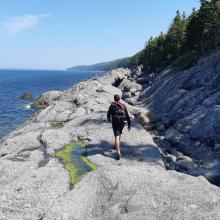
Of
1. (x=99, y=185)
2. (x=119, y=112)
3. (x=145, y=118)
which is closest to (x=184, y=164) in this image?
(x=119, y=112)

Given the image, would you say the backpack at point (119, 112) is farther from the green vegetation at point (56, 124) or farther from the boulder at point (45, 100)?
the boulder at point (45, 100)

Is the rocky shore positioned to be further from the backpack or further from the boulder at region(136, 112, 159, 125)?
the boulder at region(136, 112, 159, 125)

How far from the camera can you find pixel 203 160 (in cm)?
2233

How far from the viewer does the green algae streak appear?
17.0 meters

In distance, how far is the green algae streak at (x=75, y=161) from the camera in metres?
17.0

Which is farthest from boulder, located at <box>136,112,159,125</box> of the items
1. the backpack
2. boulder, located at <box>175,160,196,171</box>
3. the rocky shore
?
the backpack

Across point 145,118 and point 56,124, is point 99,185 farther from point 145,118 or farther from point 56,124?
point 145,118

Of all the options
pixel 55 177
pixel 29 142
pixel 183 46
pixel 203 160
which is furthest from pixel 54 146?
pixel 183 46

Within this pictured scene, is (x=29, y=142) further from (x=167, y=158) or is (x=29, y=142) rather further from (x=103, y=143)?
(x=167, y=158)

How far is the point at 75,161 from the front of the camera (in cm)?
1912

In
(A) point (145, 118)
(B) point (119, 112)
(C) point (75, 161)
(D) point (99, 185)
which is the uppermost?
(B) point (119, 112)

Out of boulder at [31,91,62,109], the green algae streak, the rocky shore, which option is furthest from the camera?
boulder at [31,91,62,109]

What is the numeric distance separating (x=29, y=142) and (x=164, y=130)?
1248cm

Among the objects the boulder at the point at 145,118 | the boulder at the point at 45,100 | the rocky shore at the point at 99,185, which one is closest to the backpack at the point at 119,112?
the rocky shore at the point at 99,185
